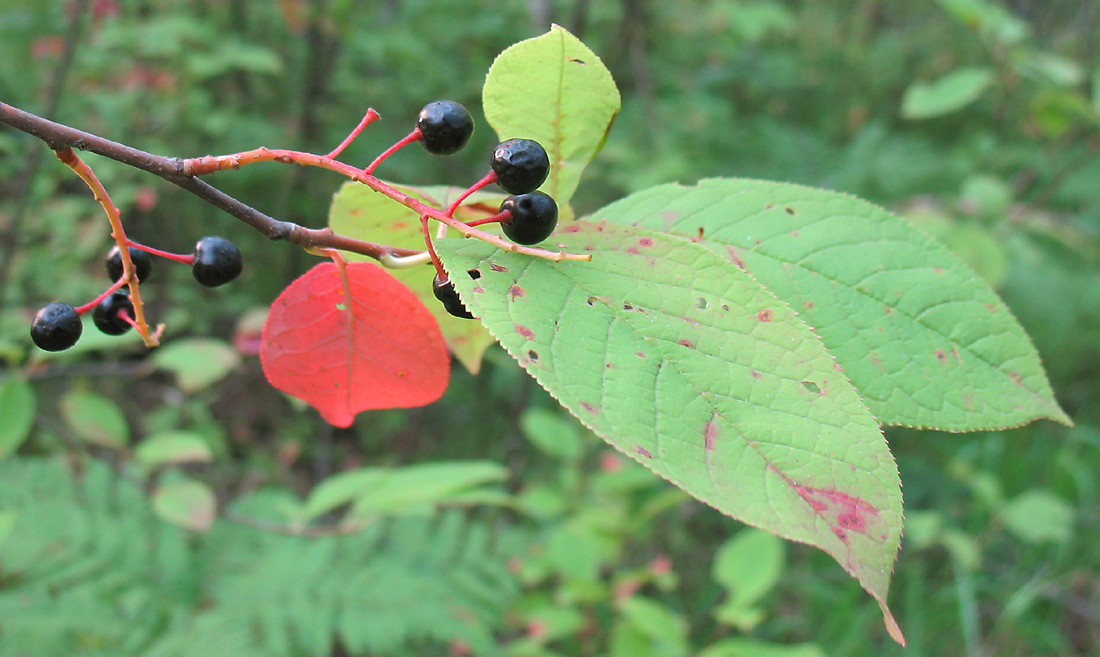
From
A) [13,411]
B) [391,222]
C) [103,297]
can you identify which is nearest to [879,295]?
[391,222]

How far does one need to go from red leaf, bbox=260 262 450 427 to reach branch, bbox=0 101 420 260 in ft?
0.26

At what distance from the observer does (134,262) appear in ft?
2.66

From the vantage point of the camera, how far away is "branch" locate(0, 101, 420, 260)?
21.2 inches

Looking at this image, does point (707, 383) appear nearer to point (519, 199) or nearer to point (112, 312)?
point (519, 199)

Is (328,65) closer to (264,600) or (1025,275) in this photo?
(264,600)

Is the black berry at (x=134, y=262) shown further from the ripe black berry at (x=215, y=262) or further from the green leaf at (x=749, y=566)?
the green leaf at (x=749, y=566)

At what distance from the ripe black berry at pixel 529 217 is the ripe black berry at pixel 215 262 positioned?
12.5 inches

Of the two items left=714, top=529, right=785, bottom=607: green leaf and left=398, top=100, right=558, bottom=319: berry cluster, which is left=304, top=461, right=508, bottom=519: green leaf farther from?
left=714, top=529, right=785, bottom=607: green leaf

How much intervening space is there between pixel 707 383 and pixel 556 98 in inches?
13.4

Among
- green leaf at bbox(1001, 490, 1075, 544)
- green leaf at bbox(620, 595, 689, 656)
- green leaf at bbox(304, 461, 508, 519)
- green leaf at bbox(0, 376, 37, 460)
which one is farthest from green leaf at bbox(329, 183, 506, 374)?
green leaf at bbox(1001, 490, 1075, 544)

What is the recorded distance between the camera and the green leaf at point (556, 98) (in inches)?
26.5

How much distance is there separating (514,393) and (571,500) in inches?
55.5

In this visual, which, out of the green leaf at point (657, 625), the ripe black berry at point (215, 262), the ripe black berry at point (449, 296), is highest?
the ripe black berry at point (449, 296)

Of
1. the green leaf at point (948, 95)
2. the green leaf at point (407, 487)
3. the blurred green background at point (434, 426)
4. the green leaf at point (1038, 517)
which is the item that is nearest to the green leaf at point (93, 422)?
the blurred green background at point (434, 426)
